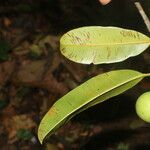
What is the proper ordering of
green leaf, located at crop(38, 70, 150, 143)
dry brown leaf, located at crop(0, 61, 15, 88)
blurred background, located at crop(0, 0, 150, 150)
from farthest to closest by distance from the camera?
dry brown leaf, located at crop(0, 61, 15, 88)
blurred background, located at crop(0, 0, 150, 150)
green leaf, located at crop(38, 70, 150, 143)

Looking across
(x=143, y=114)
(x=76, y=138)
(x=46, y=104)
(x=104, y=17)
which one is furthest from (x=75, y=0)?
(x=143, y=114)

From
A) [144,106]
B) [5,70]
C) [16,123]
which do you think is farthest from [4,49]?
[144,106]

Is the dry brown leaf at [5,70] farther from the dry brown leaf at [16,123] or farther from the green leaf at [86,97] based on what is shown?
the green leaf at [86,97]

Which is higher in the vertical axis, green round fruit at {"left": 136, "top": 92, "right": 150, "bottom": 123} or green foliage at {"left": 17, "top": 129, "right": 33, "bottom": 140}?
green round fruit at {"left": 136, "top": 92, "right": 150, "bottom": 123}

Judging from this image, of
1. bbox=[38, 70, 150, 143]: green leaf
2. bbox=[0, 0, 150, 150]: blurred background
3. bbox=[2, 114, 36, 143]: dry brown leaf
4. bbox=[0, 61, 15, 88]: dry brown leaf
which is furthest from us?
bbox=[0, 61, 15, 88]: dry brown leaf

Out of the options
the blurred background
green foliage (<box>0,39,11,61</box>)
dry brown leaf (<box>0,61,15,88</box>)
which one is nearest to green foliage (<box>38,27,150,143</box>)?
the blurred background

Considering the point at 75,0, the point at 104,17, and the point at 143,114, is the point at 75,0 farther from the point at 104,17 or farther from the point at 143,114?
the point at 143,114

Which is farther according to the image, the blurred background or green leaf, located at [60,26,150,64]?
the blurred background

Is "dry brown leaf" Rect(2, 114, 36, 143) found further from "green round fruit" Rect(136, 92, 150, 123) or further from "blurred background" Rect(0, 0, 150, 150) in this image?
"green round fruit" Rect(136, 92, 150, 123)
